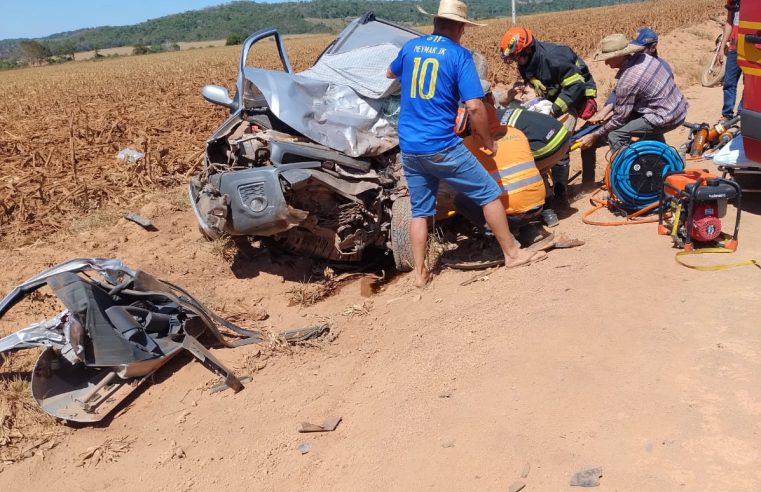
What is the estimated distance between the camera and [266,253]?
21.4 ft

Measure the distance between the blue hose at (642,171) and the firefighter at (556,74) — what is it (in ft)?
2.31

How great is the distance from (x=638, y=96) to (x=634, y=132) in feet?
1.08

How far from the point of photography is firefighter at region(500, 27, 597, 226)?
635 cm

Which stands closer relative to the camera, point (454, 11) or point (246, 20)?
point (454, 11)

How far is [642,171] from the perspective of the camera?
18.7ft

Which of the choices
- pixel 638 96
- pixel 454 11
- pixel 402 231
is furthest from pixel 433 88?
pixel 638 96

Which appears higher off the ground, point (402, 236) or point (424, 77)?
point (424, 77)

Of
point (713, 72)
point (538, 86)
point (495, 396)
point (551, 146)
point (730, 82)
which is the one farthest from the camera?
point (713, 72)

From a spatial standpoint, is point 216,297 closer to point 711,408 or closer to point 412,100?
point 412,100

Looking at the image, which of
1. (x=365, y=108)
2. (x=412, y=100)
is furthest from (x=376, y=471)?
(x=365, y=108)

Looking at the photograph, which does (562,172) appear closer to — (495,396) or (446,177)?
(446,177)

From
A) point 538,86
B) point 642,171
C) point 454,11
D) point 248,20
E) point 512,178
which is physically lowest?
point 642,171

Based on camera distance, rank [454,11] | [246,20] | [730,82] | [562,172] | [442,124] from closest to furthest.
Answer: [454,11], [442,124], [562,172], [730,82], [246,20]

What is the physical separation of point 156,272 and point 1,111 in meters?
12.5
